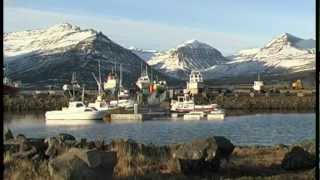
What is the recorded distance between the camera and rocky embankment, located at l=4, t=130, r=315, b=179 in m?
9.61

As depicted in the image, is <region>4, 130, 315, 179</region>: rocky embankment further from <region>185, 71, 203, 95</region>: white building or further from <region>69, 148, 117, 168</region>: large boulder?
<region>185, 71, 203, 95</region>: white building

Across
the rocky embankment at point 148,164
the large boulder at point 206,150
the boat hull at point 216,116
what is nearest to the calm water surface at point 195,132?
the boat hull at point 216,116

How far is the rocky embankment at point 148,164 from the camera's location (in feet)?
31.5

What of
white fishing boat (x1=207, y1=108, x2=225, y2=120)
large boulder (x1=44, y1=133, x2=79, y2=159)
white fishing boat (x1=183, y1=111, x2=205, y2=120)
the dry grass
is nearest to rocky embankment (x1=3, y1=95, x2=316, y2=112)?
white fishing boat (x1=183, y1=111, x2=205, y2=120)

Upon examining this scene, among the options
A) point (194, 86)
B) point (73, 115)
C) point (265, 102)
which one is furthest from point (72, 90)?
point (73, 115)

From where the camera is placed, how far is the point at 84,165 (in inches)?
372

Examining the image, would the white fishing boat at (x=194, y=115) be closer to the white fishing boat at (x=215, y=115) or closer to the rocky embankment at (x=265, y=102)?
the white fishing boat at (x=215, y=115)

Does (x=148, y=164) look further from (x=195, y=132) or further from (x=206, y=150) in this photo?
(x=195, y=132)

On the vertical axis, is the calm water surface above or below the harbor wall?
below

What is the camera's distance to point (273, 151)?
14.8m

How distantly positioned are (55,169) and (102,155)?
0.69 m

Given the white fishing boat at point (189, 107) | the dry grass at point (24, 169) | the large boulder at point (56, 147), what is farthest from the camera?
the white fishing boat at point (189, 107)

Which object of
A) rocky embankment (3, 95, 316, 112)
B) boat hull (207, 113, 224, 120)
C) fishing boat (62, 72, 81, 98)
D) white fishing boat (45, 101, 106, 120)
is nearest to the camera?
boat hull (207, 113, 224, 120)

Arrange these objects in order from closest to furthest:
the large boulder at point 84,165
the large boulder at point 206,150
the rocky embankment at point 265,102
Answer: the large boulder at point 84,165
the large boulder at point 206,150
the rocky embankment at point 265,102
